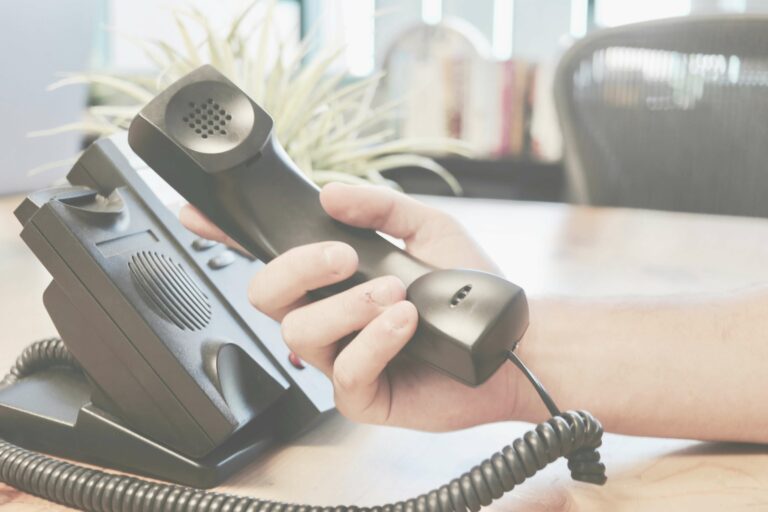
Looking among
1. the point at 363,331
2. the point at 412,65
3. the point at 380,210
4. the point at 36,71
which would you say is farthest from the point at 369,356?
the point at 412,65

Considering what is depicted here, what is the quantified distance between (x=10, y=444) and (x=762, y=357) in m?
0.43

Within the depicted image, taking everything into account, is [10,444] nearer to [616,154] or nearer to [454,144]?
[454,144]

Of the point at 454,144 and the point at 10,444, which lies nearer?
the point at 10,444

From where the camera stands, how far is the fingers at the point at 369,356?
15.5 inches

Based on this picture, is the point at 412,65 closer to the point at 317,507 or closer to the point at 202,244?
the point at 202,244

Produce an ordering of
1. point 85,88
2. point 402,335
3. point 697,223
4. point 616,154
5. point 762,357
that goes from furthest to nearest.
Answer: point 616,154 < point 697,223 < point 85,88 < point 762,357 < point 402,335

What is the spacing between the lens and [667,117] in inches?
60.2

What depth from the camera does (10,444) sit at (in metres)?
0.44

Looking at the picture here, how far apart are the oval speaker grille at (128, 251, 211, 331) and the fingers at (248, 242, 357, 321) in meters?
0.04

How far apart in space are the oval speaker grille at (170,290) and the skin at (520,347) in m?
0.03

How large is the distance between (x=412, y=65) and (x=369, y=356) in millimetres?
2698

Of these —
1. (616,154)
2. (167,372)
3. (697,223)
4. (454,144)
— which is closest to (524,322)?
(167,372)

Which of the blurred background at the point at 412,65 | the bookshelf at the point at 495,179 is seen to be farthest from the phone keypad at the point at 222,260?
the bookshelf at the point at 495,179

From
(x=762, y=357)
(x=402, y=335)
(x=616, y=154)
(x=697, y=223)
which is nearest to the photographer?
(x=402, y=335)
